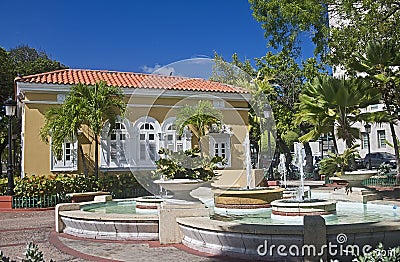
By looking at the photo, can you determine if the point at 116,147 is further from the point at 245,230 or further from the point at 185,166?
the point at 245,230

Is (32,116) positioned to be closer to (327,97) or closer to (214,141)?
(214,141)

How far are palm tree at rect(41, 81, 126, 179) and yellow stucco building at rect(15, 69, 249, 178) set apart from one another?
128cm

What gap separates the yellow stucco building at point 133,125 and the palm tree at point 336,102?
11.1ft

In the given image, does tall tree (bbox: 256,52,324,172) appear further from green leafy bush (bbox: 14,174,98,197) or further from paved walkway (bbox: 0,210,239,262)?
paved walkway (bbox: 0,210,239,262)

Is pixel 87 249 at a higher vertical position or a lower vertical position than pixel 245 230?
lower

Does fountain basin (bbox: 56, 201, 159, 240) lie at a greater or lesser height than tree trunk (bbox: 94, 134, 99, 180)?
lesser

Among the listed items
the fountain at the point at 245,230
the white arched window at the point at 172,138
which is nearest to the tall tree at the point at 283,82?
the white arched window at the point at 172,138

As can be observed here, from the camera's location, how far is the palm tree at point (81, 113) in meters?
18.2

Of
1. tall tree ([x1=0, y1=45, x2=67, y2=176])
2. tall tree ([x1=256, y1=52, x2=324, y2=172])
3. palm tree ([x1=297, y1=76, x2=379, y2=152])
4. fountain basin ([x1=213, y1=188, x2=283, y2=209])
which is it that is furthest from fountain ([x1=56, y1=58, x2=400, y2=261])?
tall tree ([x1=0, y1=45, x2=67, y2=176])

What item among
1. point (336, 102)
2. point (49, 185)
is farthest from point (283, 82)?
point (49, 185)

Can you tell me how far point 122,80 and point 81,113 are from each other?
19.7 ft

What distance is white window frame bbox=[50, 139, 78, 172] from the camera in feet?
67.2

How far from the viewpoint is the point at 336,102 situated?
15422 mm

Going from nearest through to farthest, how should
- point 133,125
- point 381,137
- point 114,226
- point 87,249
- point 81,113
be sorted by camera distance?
point 87,249 → point 114,226 → point 81,113 → point 133,125 → point 381,137
